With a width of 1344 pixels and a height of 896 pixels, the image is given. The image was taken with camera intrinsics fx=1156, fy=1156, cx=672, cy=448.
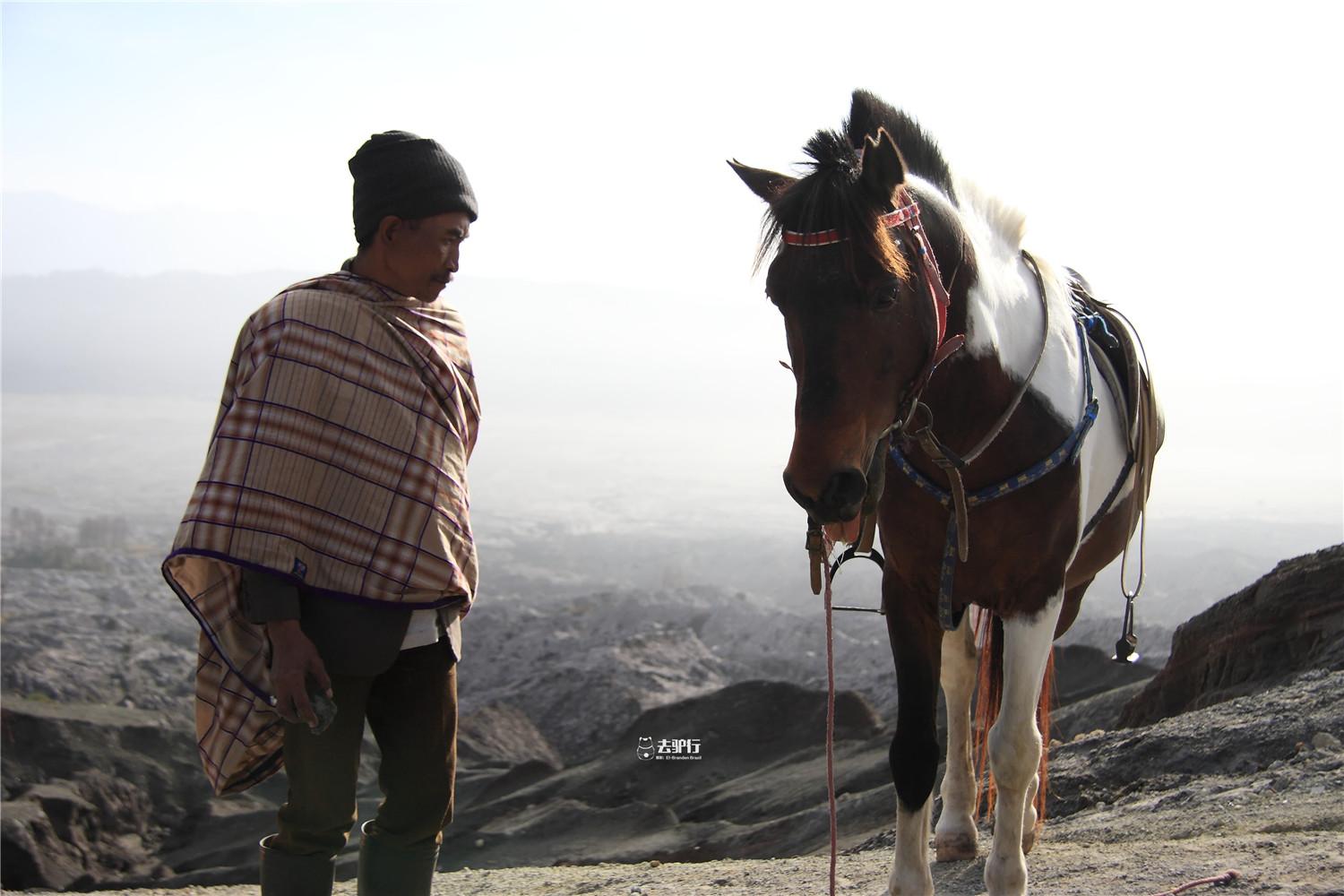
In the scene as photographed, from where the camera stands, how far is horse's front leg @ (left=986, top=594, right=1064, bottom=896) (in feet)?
9.86

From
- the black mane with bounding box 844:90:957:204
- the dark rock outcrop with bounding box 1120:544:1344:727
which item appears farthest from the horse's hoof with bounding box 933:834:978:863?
the dark rock outcrop with bounding box 1120:544:1344:727

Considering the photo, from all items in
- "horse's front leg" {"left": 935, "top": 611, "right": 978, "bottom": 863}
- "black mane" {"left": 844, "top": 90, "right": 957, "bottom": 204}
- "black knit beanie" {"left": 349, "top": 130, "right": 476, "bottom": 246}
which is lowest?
"horse's front leg" {"left": 935, "top": 611, "right": 978, "bottom": 863}

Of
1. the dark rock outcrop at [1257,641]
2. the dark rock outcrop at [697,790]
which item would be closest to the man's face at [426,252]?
the dark rock outcrop at [1257,641]

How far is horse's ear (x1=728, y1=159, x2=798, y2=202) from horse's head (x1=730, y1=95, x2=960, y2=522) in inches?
9.9

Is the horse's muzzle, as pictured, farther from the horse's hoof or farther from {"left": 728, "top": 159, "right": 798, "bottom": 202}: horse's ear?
the horse's hoof

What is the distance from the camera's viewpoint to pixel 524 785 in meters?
11.9

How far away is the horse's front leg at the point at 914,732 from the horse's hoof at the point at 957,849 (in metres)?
0.67

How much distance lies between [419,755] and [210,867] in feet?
32.7

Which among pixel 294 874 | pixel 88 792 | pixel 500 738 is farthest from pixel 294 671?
pixel 500 738

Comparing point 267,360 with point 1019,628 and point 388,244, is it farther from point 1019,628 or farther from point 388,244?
point 1019,628

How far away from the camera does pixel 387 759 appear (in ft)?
7.74

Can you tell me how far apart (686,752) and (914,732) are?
29.4 ft

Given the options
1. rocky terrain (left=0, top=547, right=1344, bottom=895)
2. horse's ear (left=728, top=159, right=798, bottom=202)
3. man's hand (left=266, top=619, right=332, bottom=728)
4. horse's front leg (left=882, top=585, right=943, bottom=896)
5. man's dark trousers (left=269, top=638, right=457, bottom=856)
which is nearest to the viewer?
man's hand (left=266, top=619, right=332, bottom=728)

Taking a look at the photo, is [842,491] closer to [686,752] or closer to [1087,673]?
[1087,673]
